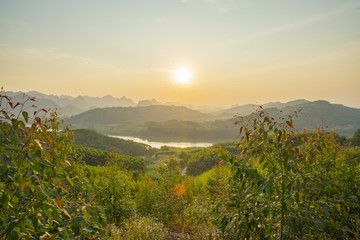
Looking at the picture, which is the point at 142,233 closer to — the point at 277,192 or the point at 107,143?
the point at 277,192

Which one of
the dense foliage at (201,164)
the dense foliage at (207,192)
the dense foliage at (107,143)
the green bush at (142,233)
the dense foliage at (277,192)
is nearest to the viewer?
the dense foliage at (207,192)

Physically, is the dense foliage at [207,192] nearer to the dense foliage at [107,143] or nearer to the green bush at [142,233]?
the green bush at [142,233]

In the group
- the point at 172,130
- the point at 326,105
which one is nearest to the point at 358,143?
the point at 172,130

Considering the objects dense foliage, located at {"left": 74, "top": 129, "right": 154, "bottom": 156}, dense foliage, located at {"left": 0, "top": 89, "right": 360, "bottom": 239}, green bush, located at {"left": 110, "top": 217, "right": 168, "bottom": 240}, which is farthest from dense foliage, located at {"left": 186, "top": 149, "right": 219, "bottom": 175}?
dense foliage, located at {"left": 74, "top": 129, "right": 154, "bottom": 156}

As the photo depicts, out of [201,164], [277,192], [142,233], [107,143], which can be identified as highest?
[277,192]

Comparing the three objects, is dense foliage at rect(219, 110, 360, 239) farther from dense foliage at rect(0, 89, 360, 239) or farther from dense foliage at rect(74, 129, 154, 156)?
dense foliage at rect(74, 129, 154, 156)

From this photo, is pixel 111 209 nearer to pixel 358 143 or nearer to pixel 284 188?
pixel 284 188

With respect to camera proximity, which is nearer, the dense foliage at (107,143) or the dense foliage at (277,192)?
the dense foliage at (277,192)

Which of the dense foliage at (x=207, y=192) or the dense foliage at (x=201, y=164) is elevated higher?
the dense foliage at (x=207, y=192)

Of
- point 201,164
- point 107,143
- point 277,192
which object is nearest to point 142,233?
point 277,192

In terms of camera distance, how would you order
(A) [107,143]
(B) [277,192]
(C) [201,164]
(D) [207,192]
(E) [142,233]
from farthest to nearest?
1. (A) [107,143]
2. (C) [201,164]
3. (D) [207,192]
4. (E) [142,233]
5. (B) [277,192]

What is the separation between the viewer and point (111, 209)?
7.39 metres

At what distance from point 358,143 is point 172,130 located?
99360 millimetres

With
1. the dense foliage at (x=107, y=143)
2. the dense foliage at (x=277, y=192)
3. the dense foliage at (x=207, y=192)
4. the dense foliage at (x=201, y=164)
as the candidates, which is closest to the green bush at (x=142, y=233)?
the dense foliage at (x=207, y=192)
